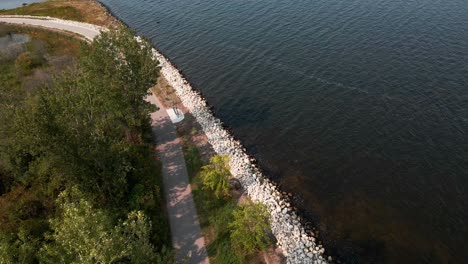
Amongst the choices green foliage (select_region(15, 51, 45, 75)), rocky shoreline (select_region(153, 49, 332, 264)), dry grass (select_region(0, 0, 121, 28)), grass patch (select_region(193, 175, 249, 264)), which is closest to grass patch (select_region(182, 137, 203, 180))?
grass patch (select_region(193, 175, 249, 264))

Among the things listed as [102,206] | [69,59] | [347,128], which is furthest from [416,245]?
[69,59]

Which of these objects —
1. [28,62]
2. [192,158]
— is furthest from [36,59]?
[192,158]

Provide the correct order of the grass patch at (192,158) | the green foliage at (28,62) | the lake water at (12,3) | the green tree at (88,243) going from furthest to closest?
the lake water at (12,3) → the green foliage at (28,62) → the grass patch at (192,158) → the green tree at (88,243)

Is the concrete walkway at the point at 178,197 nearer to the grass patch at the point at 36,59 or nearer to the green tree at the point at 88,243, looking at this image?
the green tree at the point at 88,243

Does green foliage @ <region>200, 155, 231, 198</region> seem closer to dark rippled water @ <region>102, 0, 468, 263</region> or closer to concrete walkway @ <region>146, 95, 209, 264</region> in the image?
concrete walkway @ <region>146, 95, 209, 264</region>

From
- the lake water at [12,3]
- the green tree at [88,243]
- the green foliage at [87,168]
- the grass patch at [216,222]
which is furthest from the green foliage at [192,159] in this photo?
the lake water at [12,3]

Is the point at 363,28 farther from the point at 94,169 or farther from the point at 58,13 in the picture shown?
the point at 58,13
